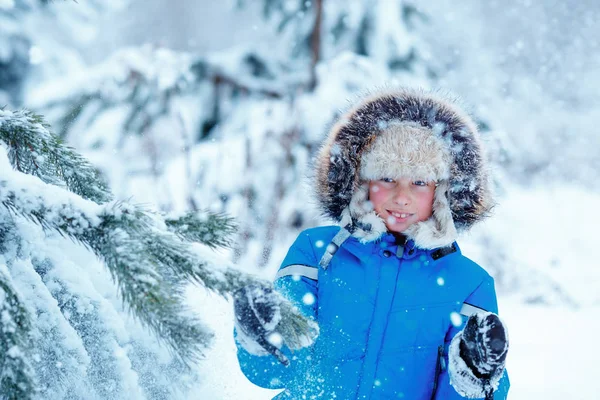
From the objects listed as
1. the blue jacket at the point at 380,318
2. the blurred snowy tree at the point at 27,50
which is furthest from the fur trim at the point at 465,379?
the blurred snowy tree at the point at 27,50

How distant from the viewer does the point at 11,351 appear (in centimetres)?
88

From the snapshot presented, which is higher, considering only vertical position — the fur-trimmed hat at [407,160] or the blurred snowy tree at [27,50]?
the blurred snowy tree at [27,50]

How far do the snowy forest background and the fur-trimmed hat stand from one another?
0.88ft

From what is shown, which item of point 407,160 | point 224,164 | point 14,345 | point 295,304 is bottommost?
point 14,345

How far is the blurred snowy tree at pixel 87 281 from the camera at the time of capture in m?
0.93

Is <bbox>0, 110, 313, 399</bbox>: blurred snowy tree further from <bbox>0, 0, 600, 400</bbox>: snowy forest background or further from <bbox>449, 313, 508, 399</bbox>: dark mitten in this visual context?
<bbox>449, 313, 508, 399</bbox>: dark mitten

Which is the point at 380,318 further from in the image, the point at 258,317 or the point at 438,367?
the point at 258,317

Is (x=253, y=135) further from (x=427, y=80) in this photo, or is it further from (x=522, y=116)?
(x=522, y=116)

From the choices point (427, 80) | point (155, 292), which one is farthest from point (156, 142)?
point (155, 292)

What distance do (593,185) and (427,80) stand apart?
1037cm

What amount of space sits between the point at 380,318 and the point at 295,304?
12.3 inches

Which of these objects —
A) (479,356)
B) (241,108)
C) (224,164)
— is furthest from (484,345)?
(241,108)

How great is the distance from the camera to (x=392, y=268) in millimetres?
2049

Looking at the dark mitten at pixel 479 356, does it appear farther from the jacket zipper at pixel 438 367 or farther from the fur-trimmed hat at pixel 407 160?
the fur-trimmed hat at pixel 407 160
